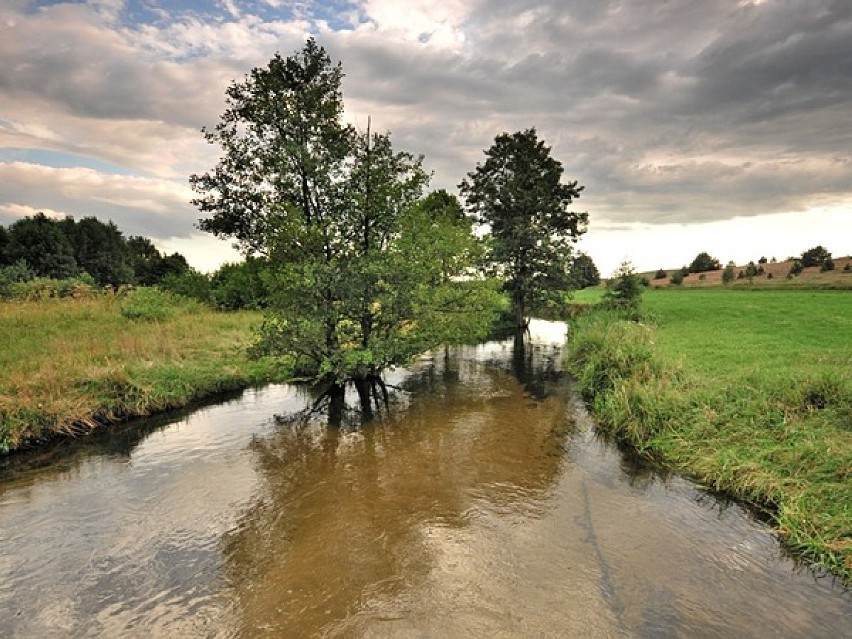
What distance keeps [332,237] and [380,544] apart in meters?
9.36

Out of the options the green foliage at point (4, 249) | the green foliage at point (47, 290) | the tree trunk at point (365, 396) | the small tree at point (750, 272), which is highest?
the green foliage at point (4, 249)

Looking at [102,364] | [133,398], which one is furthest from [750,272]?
[102,364]

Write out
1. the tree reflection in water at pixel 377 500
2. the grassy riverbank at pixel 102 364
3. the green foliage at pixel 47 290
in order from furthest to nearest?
the green foliage at pixel 47 290, the grassy riverbank at pixel 102 364, the tree reflection in water at pixel 377 500

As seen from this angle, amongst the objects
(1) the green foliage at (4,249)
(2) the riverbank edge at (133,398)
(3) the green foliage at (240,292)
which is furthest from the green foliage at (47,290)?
(1) the green foliage at (4,249)

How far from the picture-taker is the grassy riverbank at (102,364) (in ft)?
36.1

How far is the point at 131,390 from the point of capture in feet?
42.4

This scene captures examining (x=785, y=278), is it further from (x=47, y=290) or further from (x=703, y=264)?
(x=47, y=290)

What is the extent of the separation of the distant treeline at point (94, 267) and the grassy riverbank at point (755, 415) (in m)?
11.7

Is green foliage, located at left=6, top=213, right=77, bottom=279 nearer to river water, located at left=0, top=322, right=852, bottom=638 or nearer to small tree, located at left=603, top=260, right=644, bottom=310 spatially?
river water, located at left=0, top=322, right=852, bottom=638

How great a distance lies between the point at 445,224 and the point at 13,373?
16.7 m

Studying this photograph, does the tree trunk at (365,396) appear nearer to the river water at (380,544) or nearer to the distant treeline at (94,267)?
the river water at (380,544)

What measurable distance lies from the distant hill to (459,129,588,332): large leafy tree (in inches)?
239

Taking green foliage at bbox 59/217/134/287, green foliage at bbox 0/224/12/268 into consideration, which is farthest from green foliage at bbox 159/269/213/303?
green foliage at bbox 0/224/12/268

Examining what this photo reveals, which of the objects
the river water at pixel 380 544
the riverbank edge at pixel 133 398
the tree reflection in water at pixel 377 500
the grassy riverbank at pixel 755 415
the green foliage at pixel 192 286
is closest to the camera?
the river water at pixel 380 544
